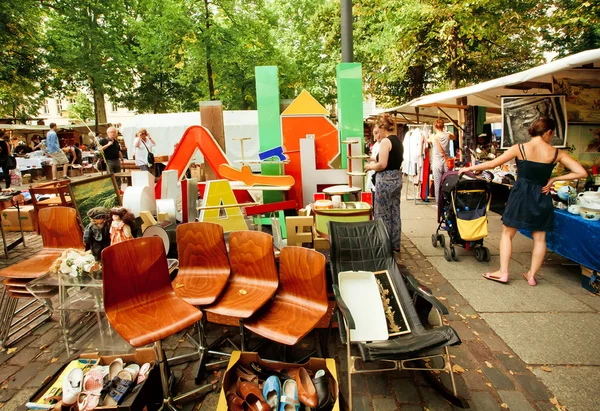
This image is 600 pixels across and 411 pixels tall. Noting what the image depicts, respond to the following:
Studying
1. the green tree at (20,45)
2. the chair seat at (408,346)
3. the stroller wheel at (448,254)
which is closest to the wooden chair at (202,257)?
the chair seat at (408,346)

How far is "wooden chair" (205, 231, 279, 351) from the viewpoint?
318 centimetres

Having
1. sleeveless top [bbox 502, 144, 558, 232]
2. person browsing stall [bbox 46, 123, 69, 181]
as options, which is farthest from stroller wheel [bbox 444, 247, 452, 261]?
person browsing stall [bbox 46, 123, 69, 181]

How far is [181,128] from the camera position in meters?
15.6

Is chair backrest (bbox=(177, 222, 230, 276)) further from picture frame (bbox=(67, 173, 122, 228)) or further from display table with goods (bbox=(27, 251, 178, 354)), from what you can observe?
picture frame (bbox=(67, 173, 122, 228))

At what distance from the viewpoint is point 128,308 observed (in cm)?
299

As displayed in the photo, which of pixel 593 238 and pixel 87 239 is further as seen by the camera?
pixel 593 238

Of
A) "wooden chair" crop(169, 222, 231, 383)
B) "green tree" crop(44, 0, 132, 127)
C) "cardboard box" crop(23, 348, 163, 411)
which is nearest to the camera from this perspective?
"cardboard box" crop(23, 348, 163, 411)

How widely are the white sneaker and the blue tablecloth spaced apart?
5.35 metres

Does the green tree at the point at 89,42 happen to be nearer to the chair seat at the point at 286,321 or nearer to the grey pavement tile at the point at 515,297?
the chair seat at the point at 286,321

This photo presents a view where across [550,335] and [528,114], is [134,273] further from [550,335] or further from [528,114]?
[528,114]

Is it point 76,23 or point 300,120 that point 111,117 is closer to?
point 76,23

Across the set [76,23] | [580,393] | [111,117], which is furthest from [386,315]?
[111,117]

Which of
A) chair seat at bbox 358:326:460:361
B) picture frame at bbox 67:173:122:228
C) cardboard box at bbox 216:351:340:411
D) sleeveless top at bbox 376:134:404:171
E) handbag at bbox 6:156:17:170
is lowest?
cardboard box at bbox 216:351:340:411

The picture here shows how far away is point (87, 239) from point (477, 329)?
414cm
